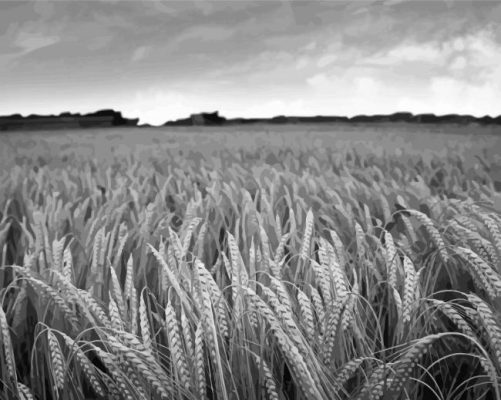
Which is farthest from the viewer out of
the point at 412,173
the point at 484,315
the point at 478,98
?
the point at 478,98

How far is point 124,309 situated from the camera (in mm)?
504

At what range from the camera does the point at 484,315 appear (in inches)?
16.2

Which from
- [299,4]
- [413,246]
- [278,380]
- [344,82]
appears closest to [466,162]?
[344,82]

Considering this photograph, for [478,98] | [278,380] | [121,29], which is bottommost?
[278,380]

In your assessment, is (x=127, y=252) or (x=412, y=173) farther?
(x=412, y=173)

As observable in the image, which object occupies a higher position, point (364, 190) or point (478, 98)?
point (478, 98)

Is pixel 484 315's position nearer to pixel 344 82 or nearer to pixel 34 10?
pixel 344 82

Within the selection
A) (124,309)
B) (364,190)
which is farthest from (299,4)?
(124,309)

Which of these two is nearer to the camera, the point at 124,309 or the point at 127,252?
the point at 124,309

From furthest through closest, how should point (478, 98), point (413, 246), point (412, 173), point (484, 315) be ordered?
point (478, 98)
point (412, 173)
point (413, 246)
point (484, 315)

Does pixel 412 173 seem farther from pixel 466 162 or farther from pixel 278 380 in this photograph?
pixel 278 380

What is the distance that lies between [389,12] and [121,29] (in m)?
1.00

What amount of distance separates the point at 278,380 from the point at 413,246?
0.36 metres

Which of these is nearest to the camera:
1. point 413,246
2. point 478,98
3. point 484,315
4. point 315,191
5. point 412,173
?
point 484,315
